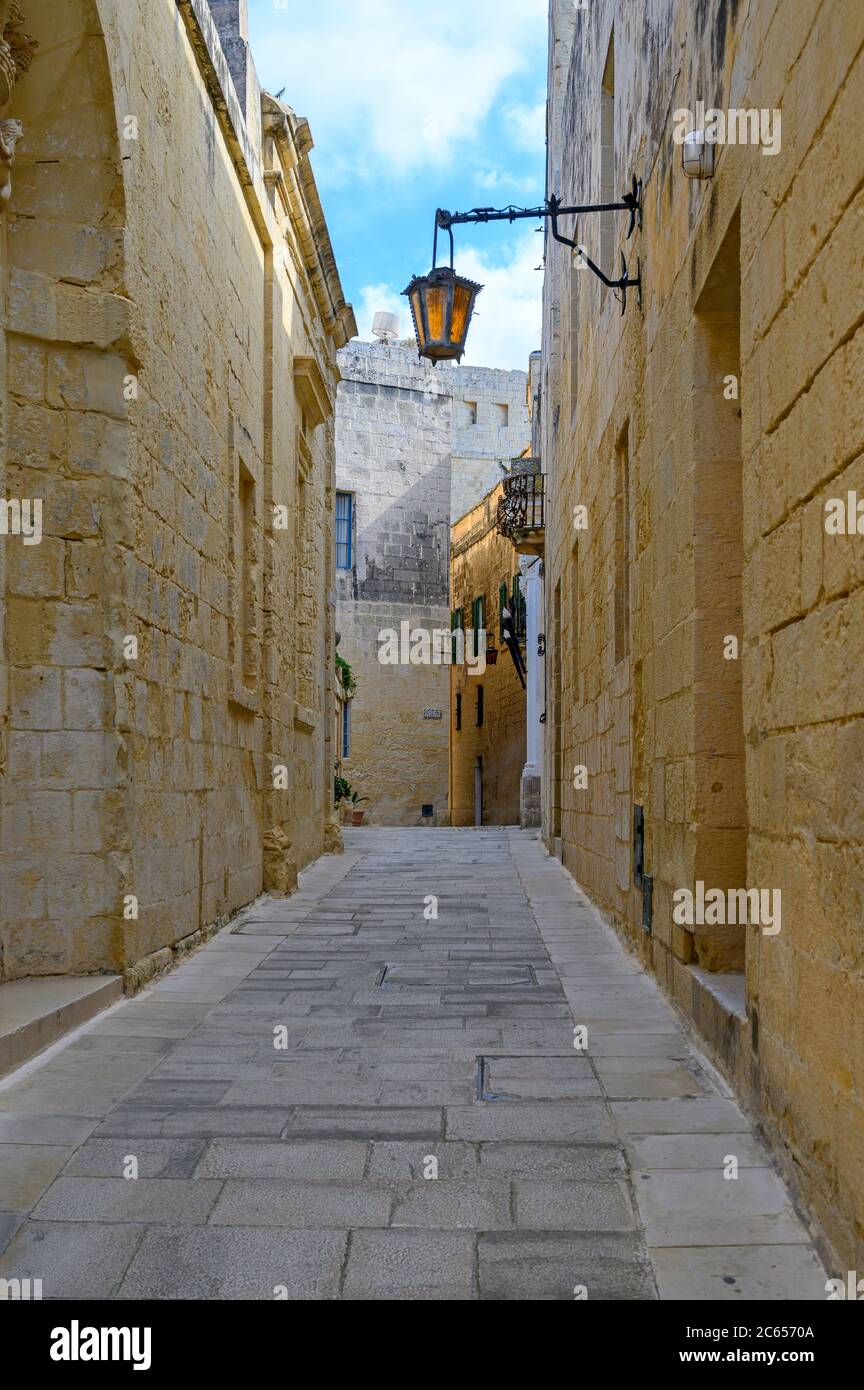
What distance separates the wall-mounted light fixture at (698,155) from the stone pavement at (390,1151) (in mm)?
3076

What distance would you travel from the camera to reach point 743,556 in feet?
12.4

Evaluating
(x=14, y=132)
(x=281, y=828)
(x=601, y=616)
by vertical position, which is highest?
(x=14, y=132)

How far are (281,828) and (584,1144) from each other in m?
6.08

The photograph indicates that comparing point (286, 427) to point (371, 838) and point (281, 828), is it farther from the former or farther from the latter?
point (371, 838)

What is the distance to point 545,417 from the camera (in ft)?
51.9

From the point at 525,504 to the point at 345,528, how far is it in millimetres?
10097

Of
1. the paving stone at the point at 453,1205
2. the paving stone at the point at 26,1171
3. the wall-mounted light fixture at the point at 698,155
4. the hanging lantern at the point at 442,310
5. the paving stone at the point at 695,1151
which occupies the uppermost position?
the hanging lantern at the point at 442,310

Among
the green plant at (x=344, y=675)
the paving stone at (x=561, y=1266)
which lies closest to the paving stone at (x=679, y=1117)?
the paving stone at (x=561, y=1266)

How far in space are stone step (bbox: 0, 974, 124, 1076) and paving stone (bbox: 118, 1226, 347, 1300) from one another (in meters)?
1.41

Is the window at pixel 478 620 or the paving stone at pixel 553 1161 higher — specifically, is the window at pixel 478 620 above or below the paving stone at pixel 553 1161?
above

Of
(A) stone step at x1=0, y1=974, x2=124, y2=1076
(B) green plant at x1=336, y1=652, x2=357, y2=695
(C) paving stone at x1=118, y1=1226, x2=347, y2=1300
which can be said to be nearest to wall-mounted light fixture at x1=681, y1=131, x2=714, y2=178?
(C) paving stone at x1=118, y1=1226, x2=347, y2=1300

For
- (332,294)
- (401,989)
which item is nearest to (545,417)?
(332,294)

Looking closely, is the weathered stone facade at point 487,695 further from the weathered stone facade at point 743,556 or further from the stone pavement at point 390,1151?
the stone pavement at point 390,1151

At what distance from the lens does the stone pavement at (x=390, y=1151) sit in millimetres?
2396
